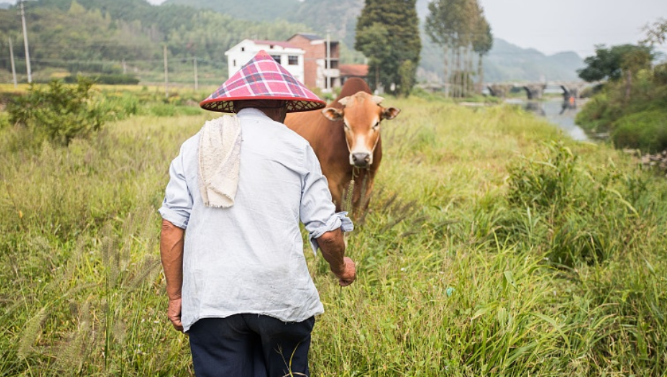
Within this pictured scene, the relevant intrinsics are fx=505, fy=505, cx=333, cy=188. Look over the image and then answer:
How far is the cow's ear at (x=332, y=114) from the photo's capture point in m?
→ 4.61

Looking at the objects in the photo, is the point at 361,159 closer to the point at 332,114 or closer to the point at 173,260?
the point at 332,114

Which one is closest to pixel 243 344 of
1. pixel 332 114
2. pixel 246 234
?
pixel 246 234

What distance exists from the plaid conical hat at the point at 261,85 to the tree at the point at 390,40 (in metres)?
41.2

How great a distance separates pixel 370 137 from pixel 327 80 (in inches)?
1731

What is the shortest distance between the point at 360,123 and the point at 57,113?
560cm

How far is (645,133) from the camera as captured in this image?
12602 mm

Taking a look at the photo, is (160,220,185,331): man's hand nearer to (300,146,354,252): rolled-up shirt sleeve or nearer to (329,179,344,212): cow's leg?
(300,146,354,252): rolled-up shirt sleeve

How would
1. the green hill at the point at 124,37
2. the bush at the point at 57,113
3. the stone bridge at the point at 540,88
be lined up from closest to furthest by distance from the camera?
the bush at the point at 57,113 < the green hill at the point at 124,37 < the stone bridge at the point at 540,88

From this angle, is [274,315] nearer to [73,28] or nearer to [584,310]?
[584,310]

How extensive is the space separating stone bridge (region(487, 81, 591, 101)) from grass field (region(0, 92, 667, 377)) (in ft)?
237

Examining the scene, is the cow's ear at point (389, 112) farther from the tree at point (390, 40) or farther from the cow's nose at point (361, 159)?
the tree at point (390, 40)

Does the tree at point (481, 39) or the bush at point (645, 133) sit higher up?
the tree at point (481, 39)

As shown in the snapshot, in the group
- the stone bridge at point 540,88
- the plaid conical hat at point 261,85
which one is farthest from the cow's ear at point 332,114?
the stone bridge at point 540,88

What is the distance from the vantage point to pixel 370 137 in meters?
4.52
